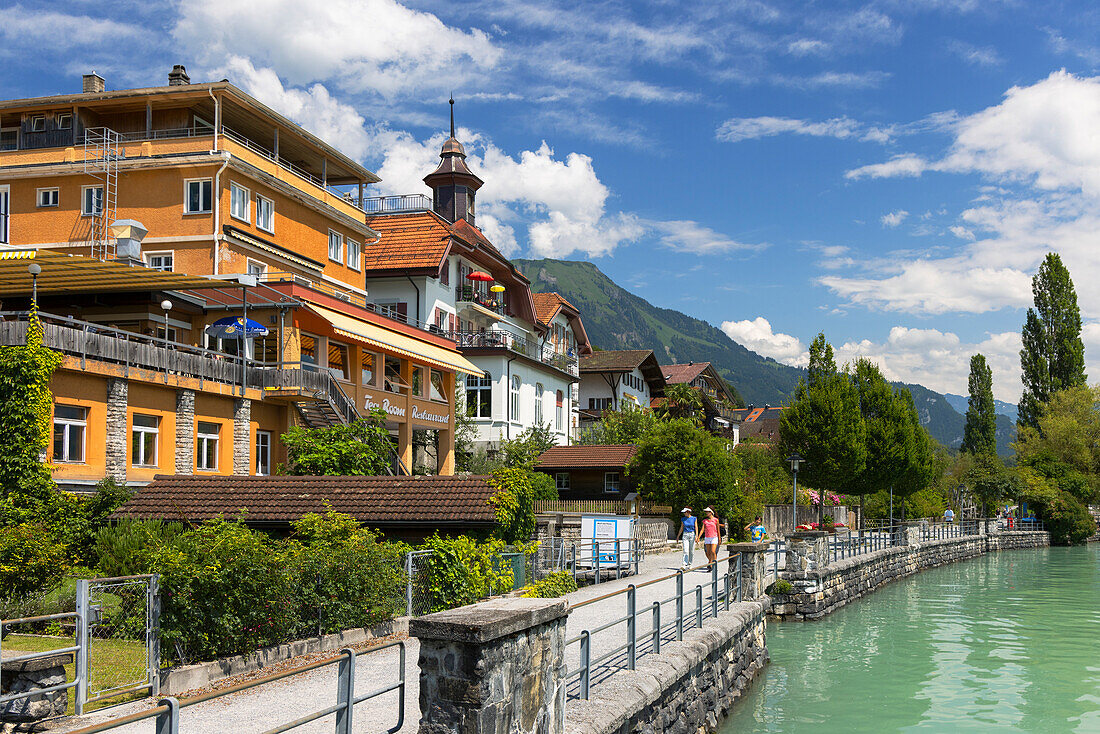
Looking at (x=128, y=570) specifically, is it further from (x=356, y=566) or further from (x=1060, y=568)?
(x=1060, y=568)

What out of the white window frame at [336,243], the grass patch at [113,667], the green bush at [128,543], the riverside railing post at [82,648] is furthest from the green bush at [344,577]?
the white window frame at [336,243]

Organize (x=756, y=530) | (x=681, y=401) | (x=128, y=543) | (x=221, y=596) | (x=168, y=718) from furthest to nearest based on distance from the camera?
(x=681, y=401)
(x=756, y=530)
(x=128, y=543)
(x=221, y=596)
(x=168, y=718)

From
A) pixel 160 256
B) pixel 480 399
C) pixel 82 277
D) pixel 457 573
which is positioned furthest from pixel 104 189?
pixel 457 573

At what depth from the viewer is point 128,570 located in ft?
48.1

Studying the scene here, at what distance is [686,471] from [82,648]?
103ft

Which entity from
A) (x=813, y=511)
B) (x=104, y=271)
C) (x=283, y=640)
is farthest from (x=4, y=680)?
(x=813, y=511)

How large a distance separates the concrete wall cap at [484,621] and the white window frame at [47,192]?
34.4m

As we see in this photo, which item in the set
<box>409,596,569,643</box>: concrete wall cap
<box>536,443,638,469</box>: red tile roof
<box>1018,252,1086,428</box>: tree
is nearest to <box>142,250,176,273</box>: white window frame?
<box>536,443,638,469</box>: red tile roof

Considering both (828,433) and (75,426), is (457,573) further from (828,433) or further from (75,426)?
(828,433)

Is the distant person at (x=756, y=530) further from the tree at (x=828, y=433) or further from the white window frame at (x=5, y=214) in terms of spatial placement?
the white window frame at (x=5, y=214)

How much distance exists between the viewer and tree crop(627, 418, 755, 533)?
129 ft

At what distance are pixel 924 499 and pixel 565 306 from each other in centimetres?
2779

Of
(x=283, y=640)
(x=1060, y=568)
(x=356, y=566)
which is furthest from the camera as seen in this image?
(x=1060, y=568)

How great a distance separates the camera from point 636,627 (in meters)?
14.3
